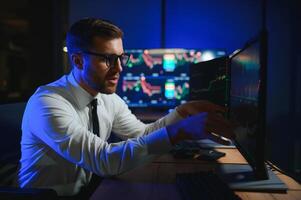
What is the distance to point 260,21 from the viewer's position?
3.24 m

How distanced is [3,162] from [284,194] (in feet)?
3.57

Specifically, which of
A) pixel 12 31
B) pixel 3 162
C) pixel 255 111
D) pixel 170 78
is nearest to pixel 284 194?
pixel 255 111

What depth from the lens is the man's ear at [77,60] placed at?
1.31 meters

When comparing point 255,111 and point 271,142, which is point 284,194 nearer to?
point 255,111

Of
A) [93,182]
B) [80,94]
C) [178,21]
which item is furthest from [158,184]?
[178,21]

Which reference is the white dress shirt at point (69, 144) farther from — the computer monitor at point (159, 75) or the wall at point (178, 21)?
the wall at point (178, 21)

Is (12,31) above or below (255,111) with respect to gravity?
above

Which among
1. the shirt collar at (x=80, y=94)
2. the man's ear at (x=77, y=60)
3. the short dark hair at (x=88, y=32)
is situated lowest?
the shirt collar at (x=80, y=94)

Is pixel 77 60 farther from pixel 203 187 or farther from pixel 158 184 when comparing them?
pixel 203 187

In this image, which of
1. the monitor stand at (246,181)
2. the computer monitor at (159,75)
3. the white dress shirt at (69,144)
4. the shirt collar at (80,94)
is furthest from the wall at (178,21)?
the monitor stand at (246,181)

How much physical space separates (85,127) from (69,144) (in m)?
0.22

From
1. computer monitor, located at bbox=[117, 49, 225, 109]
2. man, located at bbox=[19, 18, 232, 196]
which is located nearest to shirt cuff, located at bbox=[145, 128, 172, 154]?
man, located at bbox=[19, 18, 232, 196]

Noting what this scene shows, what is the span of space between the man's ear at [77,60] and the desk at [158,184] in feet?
1.53

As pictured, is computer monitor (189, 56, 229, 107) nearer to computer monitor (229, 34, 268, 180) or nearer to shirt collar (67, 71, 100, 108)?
computer monitor (229, 34, 268, 180)
